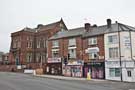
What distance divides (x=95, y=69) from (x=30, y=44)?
3028cm

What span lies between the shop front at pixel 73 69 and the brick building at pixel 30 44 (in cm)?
1530

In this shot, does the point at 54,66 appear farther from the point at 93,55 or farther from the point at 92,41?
the point at 92,41

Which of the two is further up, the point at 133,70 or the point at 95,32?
the point at 95,32

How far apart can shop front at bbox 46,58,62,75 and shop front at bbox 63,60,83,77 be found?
5.52 feet

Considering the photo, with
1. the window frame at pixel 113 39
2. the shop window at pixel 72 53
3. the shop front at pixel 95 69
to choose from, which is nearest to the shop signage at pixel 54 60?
the shop window at pixel 72 53

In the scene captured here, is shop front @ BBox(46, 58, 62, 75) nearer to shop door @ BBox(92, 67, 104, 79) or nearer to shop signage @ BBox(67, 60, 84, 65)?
shop signage @ BBox(67, 60, 84, 65)

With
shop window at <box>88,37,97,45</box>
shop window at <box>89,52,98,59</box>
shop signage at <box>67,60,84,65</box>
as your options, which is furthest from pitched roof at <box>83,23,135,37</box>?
shop signage at <box>67,60,84,65</box>

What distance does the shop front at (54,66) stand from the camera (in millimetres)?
53062

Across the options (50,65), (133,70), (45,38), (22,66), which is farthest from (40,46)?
(133,70)

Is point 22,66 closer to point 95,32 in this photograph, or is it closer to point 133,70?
point 95,32

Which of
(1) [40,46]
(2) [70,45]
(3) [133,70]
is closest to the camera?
(3) [133,70]

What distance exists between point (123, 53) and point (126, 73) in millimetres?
3763

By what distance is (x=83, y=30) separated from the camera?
52281 millimetres

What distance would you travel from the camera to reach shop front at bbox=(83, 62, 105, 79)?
146ft
